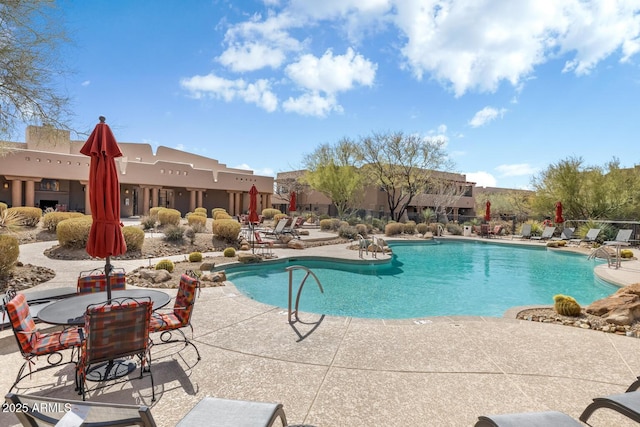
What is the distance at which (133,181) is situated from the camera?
86.6ft

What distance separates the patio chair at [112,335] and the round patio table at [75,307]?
1.31 ft

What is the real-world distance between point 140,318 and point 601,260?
1744cm

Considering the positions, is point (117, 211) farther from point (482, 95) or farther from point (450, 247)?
point (450, 247)

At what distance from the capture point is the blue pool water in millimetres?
7500

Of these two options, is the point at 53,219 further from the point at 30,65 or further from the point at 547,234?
the point at 547,234

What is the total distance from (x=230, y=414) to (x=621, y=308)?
6.62 m

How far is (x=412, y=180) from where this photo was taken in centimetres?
2719

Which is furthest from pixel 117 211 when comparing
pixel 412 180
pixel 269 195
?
pixel 269 195

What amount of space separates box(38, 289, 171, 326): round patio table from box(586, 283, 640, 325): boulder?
6.85m

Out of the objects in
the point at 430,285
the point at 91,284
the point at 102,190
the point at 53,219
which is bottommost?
the point at 430,285

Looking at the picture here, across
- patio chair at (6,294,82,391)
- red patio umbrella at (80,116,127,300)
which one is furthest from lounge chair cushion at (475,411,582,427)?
red patio umbrella at (80,116,127,300)

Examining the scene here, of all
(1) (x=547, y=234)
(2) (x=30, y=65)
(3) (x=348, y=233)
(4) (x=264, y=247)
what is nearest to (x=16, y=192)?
(4) (x=264, y=247)

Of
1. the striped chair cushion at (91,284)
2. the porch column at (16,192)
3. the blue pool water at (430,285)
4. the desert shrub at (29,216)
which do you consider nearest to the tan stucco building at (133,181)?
the porch column at (16,192)

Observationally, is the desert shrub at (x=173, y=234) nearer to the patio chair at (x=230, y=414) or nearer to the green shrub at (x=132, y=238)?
the green shrub at (x=132, y=238)
